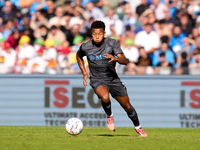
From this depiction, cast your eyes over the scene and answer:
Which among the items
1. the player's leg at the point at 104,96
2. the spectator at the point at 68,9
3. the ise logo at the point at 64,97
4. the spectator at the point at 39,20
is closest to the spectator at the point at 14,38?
the spectator at the point at 39,20

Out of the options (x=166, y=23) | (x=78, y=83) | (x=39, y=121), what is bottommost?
(x=39, y=121)

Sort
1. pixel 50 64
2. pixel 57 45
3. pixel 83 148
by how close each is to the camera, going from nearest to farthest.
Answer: pixel 83 148 → pixel 50 64 → pixel 57 45

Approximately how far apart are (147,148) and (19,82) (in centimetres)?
687

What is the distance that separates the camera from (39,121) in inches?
484

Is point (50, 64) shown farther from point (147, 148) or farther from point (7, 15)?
point (147, 148)

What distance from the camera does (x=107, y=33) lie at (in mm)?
14445

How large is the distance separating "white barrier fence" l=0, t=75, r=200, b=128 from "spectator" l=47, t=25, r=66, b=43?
260 cm

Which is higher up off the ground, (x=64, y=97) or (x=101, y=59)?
(x=101, y=59)

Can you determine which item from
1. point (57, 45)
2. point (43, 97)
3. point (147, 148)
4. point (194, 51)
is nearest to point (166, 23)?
point (194, 51)

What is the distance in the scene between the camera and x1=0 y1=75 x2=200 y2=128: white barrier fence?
1220cm

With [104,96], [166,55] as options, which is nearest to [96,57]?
[104,96]

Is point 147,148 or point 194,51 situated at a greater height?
point 194,51

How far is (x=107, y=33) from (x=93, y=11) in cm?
142

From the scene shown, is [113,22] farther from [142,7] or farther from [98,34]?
[98,34]
